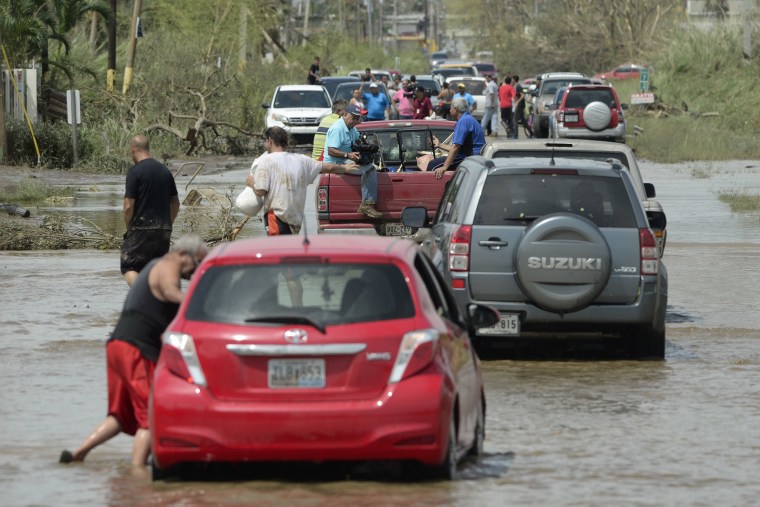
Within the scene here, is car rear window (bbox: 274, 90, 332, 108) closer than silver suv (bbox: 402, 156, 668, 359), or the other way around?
silver suv (bbox: 402, 156, 668, 359)

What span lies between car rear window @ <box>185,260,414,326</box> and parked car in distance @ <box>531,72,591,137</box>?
126ft

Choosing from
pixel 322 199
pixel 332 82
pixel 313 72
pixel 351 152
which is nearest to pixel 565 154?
pixel 351 152

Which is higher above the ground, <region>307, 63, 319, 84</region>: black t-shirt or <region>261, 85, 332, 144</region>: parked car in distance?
<region>307, 63, 319, 84</region>: black t-shirt

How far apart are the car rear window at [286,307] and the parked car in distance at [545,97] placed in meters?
38.5

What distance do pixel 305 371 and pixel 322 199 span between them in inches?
441

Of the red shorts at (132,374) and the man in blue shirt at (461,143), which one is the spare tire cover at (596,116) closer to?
the man in blue shirt at (461,143)

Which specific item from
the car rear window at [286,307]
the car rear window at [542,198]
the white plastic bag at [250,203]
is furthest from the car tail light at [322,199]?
the car rear window at [286,307]

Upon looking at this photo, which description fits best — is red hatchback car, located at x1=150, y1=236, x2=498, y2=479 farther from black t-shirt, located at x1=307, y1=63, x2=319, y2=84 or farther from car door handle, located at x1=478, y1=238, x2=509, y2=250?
black t-shirt, located at x1=307, y1=63, x2=319, y2=84

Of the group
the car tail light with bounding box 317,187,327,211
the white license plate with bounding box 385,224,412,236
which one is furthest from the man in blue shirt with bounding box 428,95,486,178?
the car tail light with bounding box 317,187,327,211

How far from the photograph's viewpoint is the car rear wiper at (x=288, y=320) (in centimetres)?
726

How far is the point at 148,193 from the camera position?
12766 mm

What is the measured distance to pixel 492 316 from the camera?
8562 mm

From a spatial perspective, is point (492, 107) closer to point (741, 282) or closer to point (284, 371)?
point (741, 282)

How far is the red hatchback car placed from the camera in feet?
23.4
